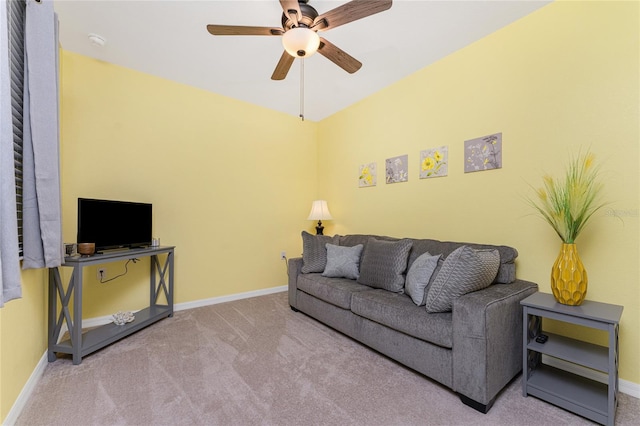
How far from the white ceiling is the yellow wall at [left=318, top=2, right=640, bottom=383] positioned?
27 centimetres

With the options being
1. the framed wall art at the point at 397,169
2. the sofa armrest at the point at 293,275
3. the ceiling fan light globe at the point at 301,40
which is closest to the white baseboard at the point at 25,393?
the sofa armrest at the point at 293,275

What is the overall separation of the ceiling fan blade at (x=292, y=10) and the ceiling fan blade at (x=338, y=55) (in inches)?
8.8

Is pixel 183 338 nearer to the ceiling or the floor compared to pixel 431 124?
nearer to the floor

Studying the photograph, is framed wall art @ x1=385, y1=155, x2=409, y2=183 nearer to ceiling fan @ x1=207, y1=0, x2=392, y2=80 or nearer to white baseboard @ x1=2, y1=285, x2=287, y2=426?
ceiling fan @ x1=207, y1=0, x2=392, y2=80

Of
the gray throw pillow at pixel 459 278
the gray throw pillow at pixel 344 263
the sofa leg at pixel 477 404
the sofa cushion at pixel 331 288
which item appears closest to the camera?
the sofa leg at pixel 477 404

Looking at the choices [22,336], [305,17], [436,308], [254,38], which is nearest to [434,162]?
[436,308]

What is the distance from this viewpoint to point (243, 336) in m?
2.54

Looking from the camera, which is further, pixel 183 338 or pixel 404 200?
pixel 404 200

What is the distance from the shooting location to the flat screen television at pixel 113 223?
7.74ft

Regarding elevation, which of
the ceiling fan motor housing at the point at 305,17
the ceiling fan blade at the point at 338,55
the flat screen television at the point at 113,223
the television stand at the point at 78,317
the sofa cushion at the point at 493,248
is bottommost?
the television stand at the point at 78,317

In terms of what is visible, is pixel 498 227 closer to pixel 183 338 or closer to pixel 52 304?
pixel 183 338

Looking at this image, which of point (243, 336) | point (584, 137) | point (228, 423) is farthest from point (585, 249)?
point (243, 336)

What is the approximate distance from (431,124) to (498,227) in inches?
46.9

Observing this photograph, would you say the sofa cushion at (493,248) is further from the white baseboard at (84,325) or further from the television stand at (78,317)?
the television stand at (78,317)
